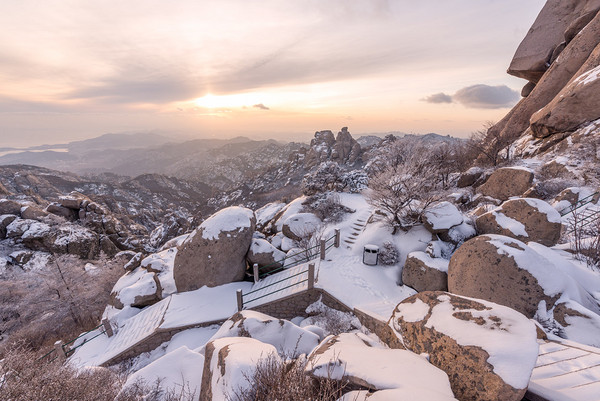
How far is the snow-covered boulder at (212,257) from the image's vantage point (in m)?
11.0

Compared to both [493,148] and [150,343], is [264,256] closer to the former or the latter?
[150,343]

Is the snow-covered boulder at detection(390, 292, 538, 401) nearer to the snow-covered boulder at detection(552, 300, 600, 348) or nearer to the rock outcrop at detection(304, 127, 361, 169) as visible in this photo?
the snow-covered boulder at detection(552, 300, 600, 348)

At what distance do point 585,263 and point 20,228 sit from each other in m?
40.7

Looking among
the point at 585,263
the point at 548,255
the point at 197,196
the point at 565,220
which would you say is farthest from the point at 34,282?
the point at 197,196

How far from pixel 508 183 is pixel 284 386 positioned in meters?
15.0

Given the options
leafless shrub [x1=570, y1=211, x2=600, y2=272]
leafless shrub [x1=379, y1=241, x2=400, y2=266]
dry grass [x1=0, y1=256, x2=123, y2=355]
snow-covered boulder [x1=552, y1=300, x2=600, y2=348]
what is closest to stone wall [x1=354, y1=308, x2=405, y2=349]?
snow-covered boulder [x1=552, y1=300, x2=600, y2=348]

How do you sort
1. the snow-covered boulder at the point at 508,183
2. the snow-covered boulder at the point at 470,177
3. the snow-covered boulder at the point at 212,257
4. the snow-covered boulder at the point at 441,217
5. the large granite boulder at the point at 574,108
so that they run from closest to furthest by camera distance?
the snow-covered boulder at the point at 441,217 → the snow-covered boulder at the point at 212,257 → the snow-covered boulder at the point at 508,183 → the large granite boulder at the point at 574,108 → the snow-covered boulder at the point at 470,177

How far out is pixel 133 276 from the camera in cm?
1435

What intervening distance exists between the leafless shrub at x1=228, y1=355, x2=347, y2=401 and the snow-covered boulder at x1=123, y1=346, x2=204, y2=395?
2.32 meters

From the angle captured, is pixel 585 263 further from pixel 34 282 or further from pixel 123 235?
pixel 123 235

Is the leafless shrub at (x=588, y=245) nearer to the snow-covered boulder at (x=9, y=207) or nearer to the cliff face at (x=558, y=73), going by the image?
the cliff face at (x=558, y=73)

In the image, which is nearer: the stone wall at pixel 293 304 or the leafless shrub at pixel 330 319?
the leafless shrub at pixel 330 319

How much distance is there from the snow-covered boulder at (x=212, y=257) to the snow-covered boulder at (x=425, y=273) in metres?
7.73

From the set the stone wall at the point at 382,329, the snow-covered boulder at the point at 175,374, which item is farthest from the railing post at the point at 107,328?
the stone wall at the point at 382,329
